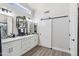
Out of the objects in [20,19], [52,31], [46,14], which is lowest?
[52,31]

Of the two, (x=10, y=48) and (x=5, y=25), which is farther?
(x=5, y=25)

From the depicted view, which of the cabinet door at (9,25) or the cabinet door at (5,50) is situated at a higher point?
the cabinet door at (9,25)

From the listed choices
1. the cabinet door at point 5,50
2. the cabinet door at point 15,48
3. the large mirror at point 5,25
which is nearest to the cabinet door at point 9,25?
the large mirror at point 5,25

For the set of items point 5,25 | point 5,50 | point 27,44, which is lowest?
point 27,44

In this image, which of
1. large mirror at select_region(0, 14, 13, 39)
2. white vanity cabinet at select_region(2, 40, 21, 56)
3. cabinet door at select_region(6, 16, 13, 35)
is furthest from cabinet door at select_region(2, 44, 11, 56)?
cabinet door at select_region(6, 16, 13, 35)

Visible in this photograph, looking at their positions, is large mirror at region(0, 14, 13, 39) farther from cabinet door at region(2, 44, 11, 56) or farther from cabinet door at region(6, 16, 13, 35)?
cabinet door at region(2, 44, 11, 56)

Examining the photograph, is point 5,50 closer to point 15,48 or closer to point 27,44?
point 15,48

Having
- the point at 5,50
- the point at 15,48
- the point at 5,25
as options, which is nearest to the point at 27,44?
the point at 15,48

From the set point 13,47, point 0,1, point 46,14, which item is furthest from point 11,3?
point 46,14

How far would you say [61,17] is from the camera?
4.29m

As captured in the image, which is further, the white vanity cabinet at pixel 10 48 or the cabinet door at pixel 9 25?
the cabinet door at pixel 9 25

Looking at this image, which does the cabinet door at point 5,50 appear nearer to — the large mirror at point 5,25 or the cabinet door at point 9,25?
the large mirror at point 5,25

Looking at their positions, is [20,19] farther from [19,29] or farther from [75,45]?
[75,45]

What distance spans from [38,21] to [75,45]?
3776mm
